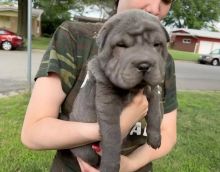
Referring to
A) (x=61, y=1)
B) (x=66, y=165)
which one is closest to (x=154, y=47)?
(x=66, y=165)

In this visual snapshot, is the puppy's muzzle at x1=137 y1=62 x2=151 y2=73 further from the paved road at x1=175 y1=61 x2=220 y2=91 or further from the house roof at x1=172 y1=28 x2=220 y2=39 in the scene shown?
the house roof at x1=172 y1=28 x2=220 y2=39

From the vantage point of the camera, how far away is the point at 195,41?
60312 mm

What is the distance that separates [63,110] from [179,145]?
4.24 metres

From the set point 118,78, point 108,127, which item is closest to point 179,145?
point 108,127

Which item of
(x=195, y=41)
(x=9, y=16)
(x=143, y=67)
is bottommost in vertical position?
(x=195, y=41)

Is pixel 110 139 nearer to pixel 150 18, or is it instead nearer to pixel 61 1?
pixel 150 18

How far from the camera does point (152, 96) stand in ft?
7.05

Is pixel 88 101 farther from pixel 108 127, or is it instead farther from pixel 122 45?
pixel 122 45

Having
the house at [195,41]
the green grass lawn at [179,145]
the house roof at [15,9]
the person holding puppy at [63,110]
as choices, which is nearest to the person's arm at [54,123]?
the person holding puppy at [63,110]

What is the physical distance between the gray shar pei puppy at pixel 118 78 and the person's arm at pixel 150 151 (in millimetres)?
142

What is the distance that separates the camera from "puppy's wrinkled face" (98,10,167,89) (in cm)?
182

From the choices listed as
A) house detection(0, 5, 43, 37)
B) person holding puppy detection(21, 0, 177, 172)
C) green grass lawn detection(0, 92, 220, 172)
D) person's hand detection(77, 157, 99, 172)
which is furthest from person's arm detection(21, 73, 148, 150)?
house detection(0, 5, 43, 37)

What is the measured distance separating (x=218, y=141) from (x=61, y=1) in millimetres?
31859

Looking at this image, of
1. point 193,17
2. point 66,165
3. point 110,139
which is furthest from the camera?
point 193,17
